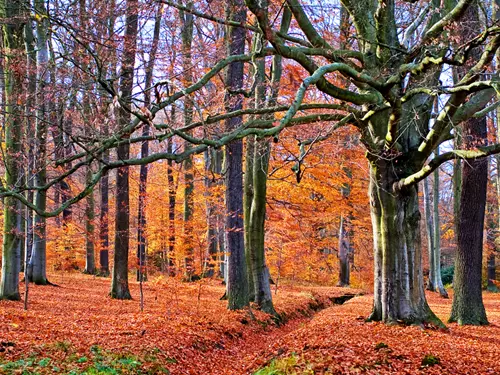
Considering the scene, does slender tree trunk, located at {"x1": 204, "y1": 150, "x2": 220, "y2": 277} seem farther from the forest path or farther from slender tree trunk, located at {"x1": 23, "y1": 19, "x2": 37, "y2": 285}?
the forest path

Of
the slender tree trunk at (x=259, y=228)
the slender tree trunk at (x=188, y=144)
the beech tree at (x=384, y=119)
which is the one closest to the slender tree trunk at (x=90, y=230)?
the slender tree trunk at (x=188, y=144)

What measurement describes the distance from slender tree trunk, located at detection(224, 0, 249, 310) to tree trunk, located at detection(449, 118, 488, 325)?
16.0 feet

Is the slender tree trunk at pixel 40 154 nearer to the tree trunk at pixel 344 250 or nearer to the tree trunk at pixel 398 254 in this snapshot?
the tree trunk at pixel 398 254

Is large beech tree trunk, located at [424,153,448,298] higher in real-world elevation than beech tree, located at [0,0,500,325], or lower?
lower

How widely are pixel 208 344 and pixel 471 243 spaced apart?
650 cm

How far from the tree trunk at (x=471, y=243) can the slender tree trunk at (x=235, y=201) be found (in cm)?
486

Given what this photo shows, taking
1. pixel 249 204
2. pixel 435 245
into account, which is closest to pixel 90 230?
pixel 249 204

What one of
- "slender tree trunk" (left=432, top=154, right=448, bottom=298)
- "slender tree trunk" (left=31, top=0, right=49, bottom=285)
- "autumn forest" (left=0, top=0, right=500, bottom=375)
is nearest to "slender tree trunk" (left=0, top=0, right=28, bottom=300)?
"autumn forest" (left=0, top=0, right=500, bottom=375)

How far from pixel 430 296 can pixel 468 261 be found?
974 cm

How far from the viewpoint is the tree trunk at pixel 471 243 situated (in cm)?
1026

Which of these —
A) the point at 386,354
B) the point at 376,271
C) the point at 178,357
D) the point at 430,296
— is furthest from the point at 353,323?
the point at 430,296

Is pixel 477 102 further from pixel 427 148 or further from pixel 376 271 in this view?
pixel 376 271

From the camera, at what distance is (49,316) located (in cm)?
896

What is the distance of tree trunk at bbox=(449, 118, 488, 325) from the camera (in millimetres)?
10258
